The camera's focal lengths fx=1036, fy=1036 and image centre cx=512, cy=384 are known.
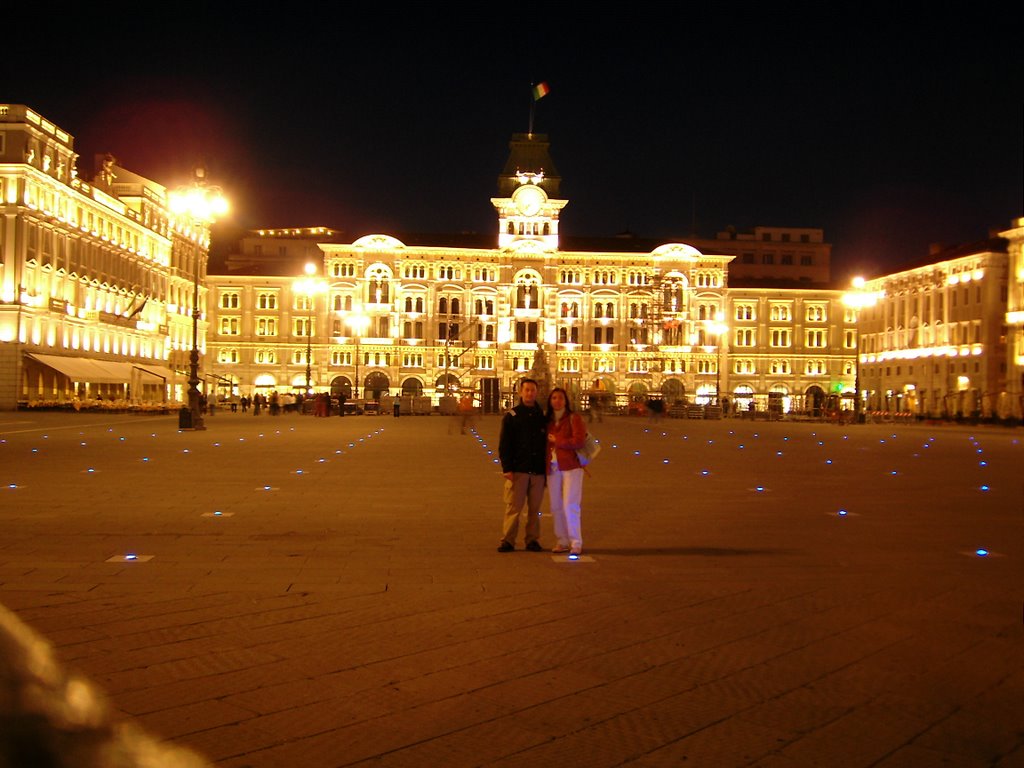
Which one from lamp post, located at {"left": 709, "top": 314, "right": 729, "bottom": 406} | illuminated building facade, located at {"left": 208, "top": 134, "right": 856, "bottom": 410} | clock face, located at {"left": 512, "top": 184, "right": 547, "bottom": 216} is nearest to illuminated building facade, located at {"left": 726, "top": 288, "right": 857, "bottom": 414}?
illuminated building facade, located at {"left": 208, "top": 134, "right": 856, "bottom": 410}

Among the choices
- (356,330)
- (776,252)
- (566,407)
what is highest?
(776,252)

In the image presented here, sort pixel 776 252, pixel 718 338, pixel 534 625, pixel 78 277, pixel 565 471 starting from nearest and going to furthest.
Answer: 1. pixel 534 625
2. pixel 565 471
3. pixel 78 277
4. pixel 718 338
5. pixel 776 252

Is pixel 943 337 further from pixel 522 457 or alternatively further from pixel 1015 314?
pixel 522 457

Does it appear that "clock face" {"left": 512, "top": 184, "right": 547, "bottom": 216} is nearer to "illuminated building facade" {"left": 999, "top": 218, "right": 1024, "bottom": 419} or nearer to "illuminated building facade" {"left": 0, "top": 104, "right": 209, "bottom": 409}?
"illuminated building facade" {"left": 0, "top": 104, "right": 209, "bottom": 409}

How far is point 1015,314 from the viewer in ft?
248

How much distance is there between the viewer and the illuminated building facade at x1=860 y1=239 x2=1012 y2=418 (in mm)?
80500

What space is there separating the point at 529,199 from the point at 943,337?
3956cm

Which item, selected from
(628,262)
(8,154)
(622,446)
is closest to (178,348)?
(8,154)

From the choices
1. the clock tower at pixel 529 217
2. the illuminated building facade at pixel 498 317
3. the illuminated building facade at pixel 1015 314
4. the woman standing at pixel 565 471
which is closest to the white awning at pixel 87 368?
the illuminated building facade at pixel 498 317

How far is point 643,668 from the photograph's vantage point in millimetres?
5820

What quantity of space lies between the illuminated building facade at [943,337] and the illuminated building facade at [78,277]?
52810 millimetres

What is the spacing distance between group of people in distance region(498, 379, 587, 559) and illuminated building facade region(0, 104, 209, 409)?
37.7 metres

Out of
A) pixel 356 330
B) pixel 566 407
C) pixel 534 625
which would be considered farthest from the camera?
pixel 356 330

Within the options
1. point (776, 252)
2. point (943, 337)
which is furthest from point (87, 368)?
point (776, 252)
